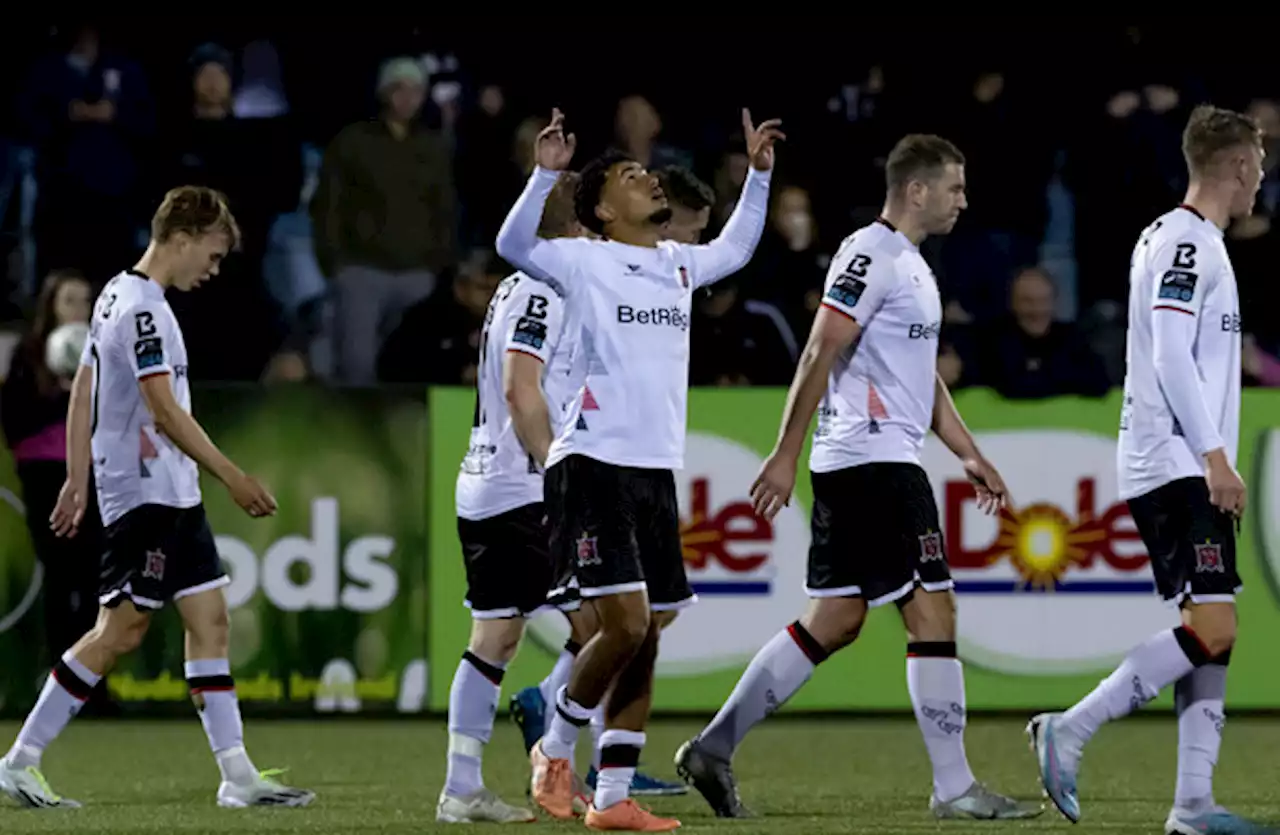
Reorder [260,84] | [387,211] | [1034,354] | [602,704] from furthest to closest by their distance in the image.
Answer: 1. [260,84]
2. [387,211]
3. [1034,354]
4. [602,704]

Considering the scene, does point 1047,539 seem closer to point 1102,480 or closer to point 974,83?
point 1102,480

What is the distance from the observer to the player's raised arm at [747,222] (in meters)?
8.86

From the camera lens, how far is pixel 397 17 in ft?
59.4

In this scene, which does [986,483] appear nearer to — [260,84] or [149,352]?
[149,352]

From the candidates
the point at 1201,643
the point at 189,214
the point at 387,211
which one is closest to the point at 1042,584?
the point at 387,211

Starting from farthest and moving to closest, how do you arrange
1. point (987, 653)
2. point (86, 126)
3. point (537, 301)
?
point (86, 126) → point (987, 653) → point (537, 301)

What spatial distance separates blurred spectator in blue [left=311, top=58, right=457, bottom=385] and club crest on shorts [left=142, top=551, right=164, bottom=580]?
573 cm

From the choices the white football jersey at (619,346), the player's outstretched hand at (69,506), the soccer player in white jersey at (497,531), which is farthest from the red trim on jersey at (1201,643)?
the player's outstretched hand at (69,506)

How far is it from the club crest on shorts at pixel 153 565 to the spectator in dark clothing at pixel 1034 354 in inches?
199

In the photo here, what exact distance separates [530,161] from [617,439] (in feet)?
24.4

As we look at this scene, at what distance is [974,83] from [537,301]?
8073 mm

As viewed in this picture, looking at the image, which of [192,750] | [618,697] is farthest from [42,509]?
[618,697]

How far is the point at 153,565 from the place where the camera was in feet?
31.1

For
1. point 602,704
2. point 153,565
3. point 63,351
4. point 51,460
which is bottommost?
point 602,704
